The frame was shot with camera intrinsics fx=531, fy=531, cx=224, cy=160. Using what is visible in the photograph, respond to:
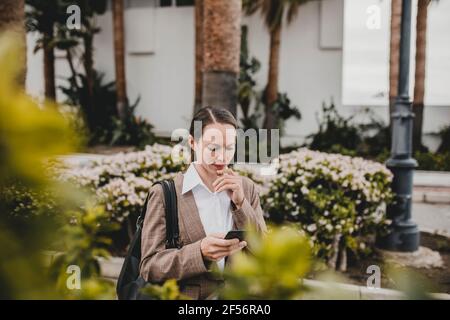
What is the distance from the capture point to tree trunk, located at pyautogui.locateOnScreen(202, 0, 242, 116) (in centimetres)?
598

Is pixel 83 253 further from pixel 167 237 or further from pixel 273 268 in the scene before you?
pixel 167 237

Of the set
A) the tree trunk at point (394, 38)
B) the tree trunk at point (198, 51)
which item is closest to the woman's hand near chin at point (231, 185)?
the tree trunk at point (394, 38)

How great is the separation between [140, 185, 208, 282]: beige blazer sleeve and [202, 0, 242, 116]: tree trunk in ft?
12.5

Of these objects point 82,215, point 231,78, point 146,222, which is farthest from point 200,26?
point 82,215

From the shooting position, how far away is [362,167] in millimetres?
5547

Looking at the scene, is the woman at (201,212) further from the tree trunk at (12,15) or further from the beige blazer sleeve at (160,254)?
the tree trunk at (12,15)

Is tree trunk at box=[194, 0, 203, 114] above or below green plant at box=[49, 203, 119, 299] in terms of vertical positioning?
above

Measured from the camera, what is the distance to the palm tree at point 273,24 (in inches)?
554

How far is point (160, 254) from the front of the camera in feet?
7.04

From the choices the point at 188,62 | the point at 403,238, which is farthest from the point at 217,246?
the point at 188,62

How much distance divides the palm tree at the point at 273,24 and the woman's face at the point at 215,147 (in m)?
12.0

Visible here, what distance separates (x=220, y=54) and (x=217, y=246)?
4269mm

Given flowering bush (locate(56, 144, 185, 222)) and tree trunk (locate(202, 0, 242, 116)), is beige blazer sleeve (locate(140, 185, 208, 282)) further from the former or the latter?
tree trunk (locate(202, 0, 242, 116))

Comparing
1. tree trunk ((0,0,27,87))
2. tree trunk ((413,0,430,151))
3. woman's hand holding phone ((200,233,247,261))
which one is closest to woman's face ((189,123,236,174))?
woman's hand holding phone ((200,233,247,261))
